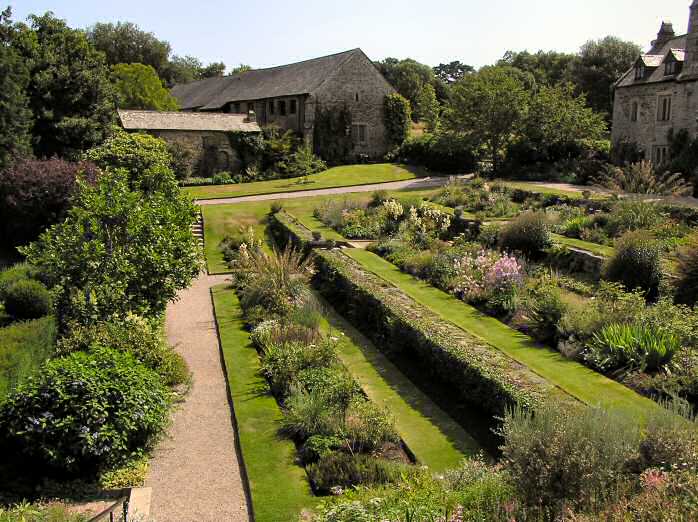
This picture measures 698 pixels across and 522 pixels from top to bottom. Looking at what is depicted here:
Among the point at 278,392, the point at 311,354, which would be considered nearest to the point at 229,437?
the point at 278,392

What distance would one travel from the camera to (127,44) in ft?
248

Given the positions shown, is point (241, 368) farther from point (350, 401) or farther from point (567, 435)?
point (567, 435)

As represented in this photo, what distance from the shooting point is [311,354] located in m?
11.7

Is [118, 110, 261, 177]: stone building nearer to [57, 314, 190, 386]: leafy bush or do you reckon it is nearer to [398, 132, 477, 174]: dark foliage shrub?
[398, 132, 477, 174]: dark foliage shrub

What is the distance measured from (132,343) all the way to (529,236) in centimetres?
1153

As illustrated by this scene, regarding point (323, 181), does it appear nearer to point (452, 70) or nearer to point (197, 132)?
point (197, 132)

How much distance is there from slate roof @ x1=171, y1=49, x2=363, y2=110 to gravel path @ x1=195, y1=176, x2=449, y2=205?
33.6 ft

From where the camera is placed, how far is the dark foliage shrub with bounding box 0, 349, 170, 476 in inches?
331

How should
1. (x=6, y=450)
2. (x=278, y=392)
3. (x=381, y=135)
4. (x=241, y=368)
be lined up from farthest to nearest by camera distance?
(x=381, y=135) < (x=241, y=368) < (x=278, y=392) < (x=6, y=450)

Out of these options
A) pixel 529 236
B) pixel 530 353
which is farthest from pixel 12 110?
pixel 530 353

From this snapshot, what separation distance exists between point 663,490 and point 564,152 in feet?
111

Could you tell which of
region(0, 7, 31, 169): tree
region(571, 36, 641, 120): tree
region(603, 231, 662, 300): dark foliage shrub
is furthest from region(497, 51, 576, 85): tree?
region(603, 231, 662, 300): dark foliage shrub

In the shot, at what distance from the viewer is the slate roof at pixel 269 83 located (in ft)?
143

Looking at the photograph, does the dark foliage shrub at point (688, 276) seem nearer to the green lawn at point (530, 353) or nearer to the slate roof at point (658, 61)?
the green lawn at point (530, 353)
